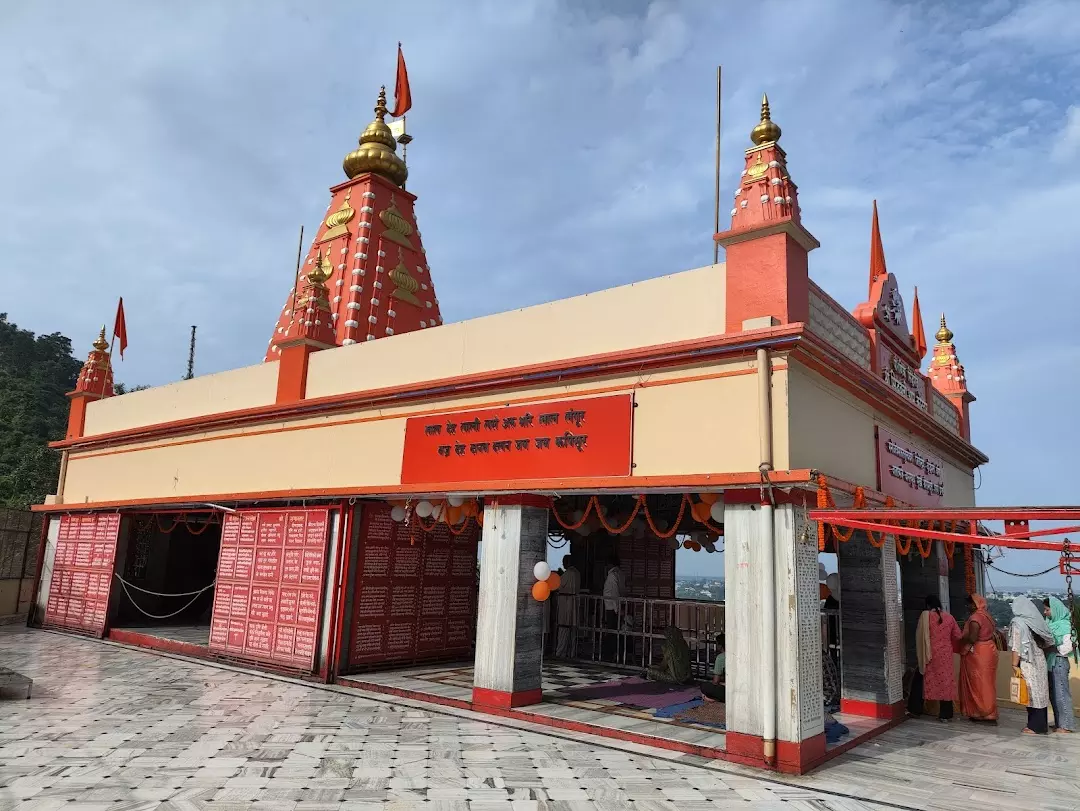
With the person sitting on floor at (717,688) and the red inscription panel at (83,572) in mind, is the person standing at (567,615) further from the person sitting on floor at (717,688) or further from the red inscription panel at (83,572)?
the red inscription panel at (83,572)

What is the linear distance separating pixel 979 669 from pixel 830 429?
162 inches

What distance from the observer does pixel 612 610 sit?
12.7 m

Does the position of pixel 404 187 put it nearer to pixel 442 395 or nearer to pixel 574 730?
pixel 442 395

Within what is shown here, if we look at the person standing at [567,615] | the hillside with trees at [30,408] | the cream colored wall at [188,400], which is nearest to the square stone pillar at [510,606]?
the person standing at [567,615]

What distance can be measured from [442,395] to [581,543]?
5.93m

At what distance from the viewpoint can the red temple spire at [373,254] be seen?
14.8 metres

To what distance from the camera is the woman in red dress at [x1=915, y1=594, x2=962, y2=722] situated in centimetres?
904

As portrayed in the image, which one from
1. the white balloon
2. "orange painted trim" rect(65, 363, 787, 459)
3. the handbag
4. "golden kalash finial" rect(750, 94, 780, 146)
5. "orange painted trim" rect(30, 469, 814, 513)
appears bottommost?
the handbag

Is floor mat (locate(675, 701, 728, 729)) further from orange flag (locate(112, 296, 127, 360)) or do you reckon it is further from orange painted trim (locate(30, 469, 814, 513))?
orange flag (locate(112, 296, 127, 360))

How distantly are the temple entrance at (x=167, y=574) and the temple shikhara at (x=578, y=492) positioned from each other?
0.17 meters

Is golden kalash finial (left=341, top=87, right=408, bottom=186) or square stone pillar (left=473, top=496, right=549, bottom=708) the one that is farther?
golden kalash finial (left=341, top=87, right=408, bottom=186)

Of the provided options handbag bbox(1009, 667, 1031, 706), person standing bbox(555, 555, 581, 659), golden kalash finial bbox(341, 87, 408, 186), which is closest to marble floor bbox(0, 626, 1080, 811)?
handbag bbox(1009, 667, 1031, 706)

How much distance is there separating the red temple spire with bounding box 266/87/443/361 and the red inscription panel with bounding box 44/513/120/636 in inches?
186

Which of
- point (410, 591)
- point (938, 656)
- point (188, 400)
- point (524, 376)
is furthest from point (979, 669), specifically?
point (188, 400)
